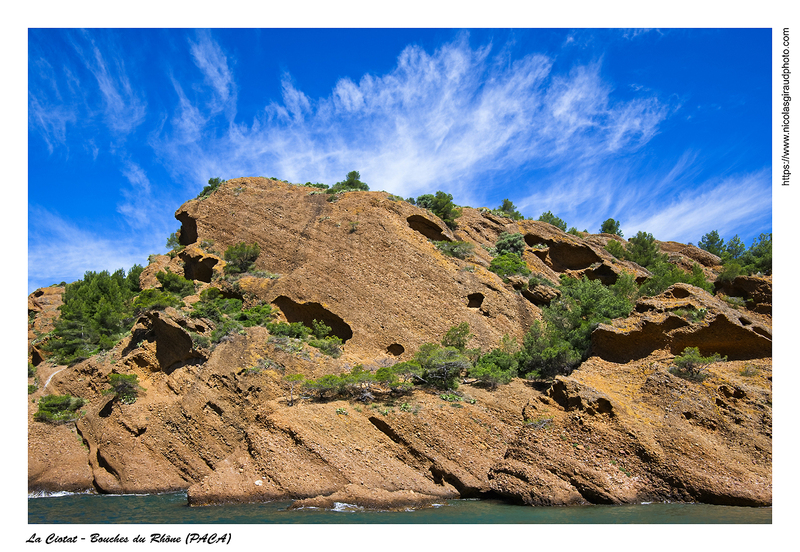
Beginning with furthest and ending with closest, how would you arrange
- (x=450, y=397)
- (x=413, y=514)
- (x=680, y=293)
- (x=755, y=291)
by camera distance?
1. (x=755, y=291)
2. (x=680, y=293)
3. (x=450, y=397)
4. (x=413, y=514)

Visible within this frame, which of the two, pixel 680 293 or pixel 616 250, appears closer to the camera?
pixel 680 293

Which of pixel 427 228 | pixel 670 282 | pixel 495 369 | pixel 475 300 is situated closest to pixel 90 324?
pixel 427 228

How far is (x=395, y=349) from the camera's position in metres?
27.5

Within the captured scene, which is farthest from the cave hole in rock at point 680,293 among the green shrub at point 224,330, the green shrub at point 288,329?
the green shrub at point 224,330

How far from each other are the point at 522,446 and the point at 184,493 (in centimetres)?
1398

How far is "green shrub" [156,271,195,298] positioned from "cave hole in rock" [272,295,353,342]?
6812 millimetres

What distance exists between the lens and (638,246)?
156 ft

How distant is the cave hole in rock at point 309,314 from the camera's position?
93.7ft

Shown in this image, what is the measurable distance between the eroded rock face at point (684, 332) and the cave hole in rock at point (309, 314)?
48.7 feet

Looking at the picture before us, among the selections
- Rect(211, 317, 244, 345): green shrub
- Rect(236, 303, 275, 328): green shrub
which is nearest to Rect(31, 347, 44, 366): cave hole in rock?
Rect(211, 317, 244, 345): green shrub

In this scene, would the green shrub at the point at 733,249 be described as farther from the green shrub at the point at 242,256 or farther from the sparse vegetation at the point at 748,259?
the green shrub at the point at 242,256

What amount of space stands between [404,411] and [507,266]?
20.0m

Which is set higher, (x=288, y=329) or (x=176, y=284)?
(x=176, y=284)

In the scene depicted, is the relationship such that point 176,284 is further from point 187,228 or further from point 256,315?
point 187,228
